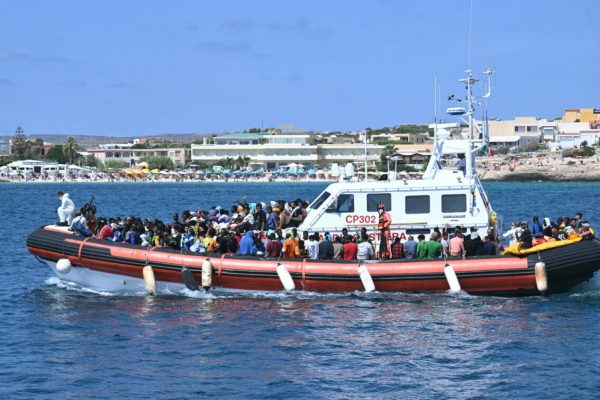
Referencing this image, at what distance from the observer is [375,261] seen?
23.1 meters

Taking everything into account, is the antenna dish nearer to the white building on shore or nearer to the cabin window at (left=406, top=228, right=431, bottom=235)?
the cabin window at (left=406, top=228, right=431, bottom=235)

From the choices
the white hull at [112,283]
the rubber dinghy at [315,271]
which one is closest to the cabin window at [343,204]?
the rubber dinghy at [315,271]

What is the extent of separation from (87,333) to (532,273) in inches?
365

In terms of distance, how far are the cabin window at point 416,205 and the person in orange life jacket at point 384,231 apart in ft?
2.18

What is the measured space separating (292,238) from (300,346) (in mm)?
4493

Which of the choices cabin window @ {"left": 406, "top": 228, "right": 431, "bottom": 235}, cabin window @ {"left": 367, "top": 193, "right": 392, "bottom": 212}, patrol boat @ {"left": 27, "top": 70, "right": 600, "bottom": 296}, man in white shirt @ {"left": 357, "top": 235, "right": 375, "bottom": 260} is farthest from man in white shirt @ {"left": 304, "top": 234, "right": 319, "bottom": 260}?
cabin window @ {"left": 406, "top": 228, "right": 431, "bottom": 235}

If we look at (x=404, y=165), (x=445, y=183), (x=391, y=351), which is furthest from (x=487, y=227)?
(x=404, y=165)

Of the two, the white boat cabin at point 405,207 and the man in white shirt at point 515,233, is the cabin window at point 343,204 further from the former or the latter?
the man in white shirt at point 515,233

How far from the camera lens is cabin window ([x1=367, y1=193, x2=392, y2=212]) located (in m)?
24.8

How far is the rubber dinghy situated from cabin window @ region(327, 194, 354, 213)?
208 centimetres

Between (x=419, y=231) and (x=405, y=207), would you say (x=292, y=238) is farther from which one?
(x=419, y=231)

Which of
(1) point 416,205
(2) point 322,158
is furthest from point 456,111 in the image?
(2) point 322,158

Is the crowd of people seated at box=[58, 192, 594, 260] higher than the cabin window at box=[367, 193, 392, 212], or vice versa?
the cabin window at box=[367, 193, 392, 212]

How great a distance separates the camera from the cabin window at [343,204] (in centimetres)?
2492
